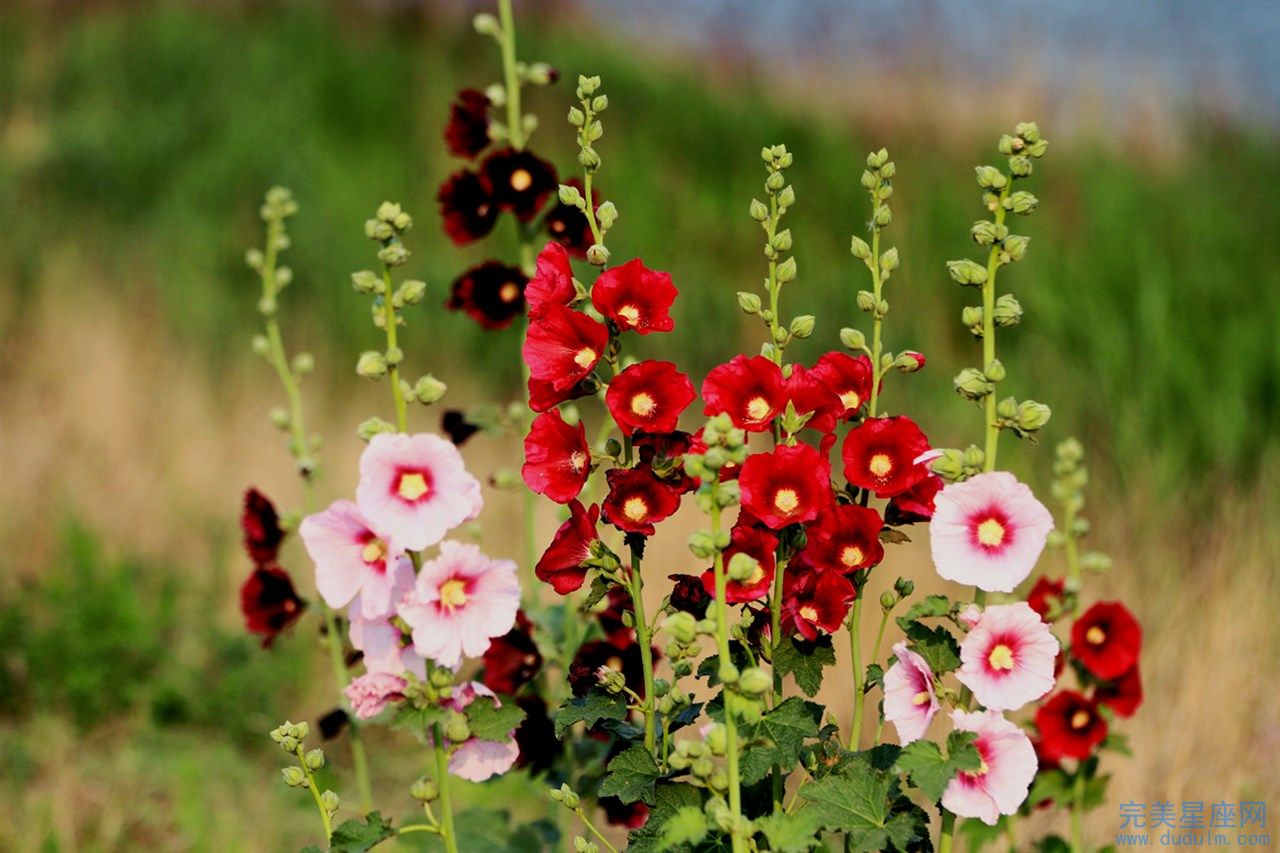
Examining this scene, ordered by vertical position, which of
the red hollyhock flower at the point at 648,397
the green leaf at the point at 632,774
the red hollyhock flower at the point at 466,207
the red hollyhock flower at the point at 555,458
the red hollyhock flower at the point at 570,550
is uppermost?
the red hollyhock flower at the point at 466,207

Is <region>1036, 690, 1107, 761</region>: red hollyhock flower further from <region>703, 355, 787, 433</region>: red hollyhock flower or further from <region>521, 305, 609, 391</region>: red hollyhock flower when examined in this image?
<region>521, 305, 609, 391</region>: red hollyhock flower

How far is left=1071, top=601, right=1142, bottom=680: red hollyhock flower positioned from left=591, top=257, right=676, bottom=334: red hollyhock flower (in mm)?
1003

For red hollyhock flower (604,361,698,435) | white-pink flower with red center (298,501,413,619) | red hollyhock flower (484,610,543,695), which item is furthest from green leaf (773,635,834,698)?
red hollyhock flower (484,610,543,695)

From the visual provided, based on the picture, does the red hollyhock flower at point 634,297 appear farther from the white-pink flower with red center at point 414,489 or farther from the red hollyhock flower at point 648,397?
the white-pink flower with red center at point 414,489

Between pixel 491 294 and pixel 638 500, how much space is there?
0.85 m

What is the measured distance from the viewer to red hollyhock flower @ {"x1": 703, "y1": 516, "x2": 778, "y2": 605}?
1386 millimetres

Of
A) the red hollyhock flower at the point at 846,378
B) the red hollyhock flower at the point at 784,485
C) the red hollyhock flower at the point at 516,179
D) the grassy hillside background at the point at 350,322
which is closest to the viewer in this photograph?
the red hollyhock flower at the point at 784,485

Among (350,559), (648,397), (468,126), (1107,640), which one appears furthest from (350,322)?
(648,397)

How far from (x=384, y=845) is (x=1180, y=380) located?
2860mm

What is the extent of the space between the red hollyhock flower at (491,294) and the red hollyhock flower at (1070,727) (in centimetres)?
102

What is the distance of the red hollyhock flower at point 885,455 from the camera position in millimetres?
1432

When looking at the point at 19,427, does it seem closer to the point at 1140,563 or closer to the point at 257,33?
the point at 1140,563

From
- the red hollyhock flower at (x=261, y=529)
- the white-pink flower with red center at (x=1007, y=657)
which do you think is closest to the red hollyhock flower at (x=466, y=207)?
the red hollyhock flower at (x=261, y=529)

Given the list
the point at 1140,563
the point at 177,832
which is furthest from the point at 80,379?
the point at 1140,563
